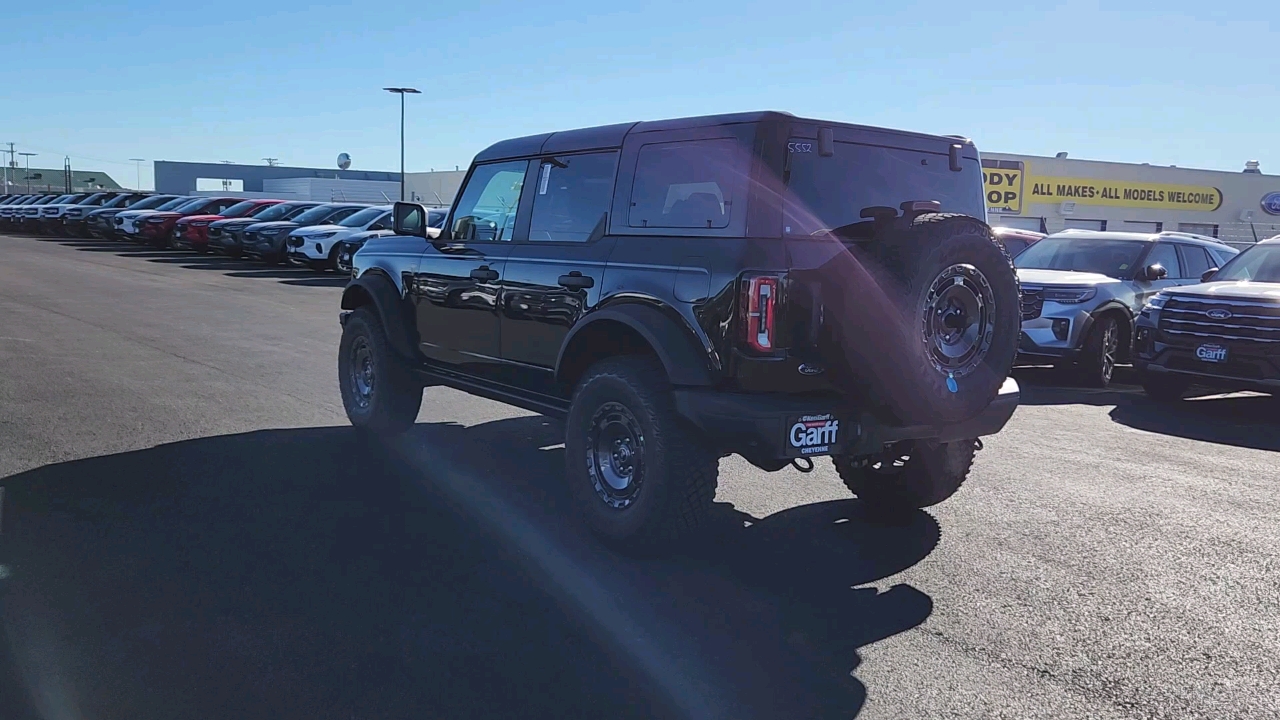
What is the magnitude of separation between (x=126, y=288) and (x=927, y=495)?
16.7 metres

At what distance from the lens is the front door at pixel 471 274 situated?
6.44 metres

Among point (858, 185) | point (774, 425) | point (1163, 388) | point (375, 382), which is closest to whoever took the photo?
point (774, 425)

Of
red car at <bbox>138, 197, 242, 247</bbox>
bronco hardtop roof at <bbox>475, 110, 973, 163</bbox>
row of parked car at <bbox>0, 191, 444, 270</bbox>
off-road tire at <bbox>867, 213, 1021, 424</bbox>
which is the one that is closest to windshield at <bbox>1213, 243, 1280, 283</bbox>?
bronco hardtop roof at <bbox>475, 110, 973, 163</bbox>

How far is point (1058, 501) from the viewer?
6.43 meters

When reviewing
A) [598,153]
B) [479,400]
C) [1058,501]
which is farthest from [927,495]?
[479,400]

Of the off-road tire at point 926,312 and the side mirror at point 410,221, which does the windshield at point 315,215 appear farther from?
the off-road tire at point 926,312

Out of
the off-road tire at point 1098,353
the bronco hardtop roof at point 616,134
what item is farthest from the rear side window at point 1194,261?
the bronco hardtop roof at point 616,134

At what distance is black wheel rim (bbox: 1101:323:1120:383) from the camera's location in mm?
11297

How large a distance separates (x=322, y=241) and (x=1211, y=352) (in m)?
18.3

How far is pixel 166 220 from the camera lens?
30.2m

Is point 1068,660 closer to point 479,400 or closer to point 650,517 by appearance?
point 650,517

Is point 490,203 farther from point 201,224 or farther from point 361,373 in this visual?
point 201,224

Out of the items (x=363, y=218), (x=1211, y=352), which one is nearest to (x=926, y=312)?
(x=1211, y=352)

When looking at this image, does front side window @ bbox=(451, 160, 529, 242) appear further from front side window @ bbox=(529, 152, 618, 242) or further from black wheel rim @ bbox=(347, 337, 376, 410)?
black wheel rim @ bbox=(347, 337, 376, 410)
